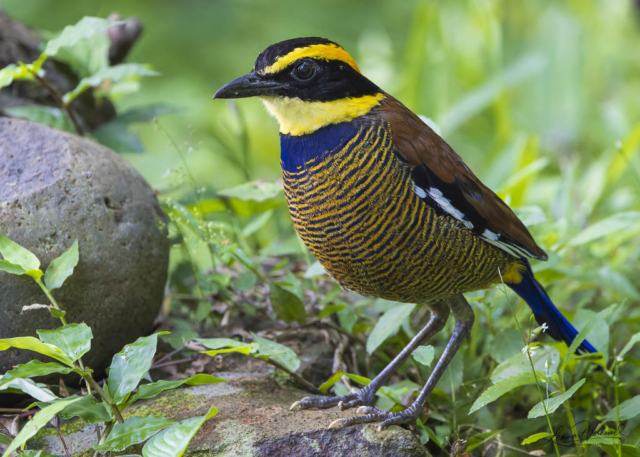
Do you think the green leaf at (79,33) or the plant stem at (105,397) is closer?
the plant stem at (105,397)

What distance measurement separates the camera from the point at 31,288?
8.46ft

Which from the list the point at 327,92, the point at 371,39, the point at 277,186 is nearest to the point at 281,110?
the point at 327,92

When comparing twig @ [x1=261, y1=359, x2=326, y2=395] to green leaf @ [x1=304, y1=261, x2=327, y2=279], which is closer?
twig @ [x1=261, y1=359, x2=326, y2=395]

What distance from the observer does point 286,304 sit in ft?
10.4

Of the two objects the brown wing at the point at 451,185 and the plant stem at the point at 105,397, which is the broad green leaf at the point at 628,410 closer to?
the brown wing at the point at 451,185

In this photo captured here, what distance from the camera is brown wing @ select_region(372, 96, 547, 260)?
2600 mm

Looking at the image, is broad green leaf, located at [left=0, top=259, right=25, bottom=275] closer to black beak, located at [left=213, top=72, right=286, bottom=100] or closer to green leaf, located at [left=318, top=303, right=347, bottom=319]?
black beak, located at [left=213, top=72, right=286, bottom=100]

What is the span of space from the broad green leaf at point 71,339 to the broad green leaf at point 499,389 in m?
1.35

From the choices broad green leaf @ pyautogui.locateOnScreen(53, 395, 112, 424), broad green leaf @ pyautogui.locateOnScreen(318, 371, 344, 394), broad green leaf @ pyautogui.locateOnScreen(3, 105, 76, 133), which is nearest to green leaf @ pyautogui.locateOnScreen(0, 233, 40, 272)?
broad green leaf @ pyautogui.locateOnScreen(53, 395, 112, 424)

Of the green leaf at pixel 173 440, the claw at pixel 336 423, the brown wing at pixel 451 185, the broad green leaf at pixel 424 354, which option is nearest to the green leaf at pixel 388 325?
the broad green leaf at pixel 424 354

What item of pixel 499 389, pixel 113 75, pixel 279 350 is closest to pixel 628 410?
pixel 499 389

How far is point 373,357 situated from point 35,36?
9.79ft

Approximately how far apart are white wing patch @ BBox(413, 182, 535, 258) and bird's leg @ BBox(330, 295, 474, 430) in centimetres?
31

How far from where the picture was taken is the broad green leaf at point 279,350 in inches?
104
